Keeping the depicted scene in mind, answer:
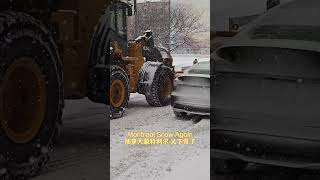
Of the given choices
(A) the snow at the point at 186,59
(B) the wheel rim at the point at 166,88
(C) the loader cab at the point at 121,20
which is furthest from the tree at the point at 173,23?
(B) the wheel rim at the point at 166,88

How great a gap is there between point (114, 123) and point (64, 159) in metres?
1.07

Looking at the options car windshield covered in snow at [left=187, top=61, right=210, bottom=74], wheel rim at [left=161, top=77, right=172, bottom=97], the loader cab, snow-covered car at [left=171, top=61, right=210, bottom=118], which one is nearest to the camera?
car windshield covered in snow at [left=187, top=61, right=210, bottom=74]

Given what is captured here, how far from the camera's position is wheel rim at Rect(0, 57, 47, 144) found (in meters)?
3.60

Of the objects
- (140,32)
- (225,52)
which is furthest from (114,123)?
(225,52)

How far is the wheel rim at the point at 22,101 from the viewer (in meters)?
3.60

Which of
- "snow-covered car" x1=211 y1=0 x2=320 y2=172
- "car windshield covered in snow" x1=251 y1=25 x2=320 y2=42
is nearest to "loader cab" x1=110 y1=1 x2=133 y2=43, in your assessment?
"snow-covered car" x1=211 y1=0 x2=320 y2=172

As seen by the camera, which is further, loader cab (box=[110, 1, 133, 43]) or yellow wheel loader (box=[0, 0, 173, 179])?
loader cab (box=[110, 1, 133, 43])

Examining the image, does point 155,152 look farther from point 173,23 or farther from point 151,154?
point 173,23

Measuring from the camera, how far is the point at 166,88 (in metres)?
3.91

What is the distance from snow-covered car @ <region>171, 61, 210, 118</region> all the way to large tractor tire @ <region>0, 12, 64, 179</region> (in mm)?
977

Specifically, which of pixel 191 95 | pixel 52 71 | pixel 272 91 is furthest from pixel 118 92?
pixel 272 91

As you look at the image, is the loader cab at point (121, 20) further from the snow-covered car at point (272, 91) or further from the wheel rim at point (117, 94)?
the snow-covered car at point (272, 91)

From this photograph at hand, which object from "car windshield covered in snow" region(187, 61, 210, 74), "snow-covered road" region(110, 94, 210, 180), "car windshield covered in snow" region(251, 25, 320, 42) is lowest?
"snow-covered road" region(110, 94, 210, 180)

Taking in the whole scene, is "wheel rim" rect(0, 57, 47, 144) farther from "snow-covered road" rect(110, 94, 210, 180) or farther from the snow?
the snow
